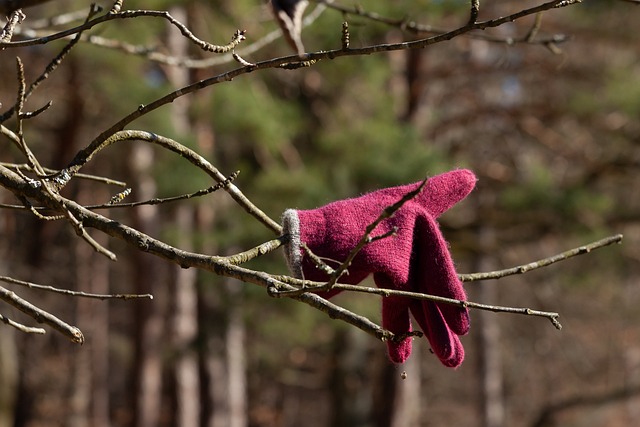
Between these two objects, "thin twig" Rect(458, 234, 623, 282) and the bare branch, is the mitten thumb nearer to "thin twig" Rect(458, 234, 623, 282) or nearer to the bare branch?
"thin twig" Rect(458, 234, 623, 282)

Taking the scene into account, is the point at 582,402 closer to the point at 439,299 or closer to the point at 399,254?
the point at 399,254

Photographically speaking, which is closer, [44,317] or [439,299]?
[439,299]

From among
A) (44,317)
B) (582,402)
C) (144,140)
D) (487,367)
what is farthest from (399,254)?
(487,367)

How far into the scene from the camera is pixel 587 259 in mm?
8547

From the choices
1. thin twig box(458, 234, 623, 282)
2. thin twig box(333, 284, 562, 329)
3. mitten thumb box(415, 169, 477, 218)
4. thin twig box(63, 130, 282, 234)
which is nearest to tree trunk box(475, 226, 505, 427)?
mitten thumb box(415, 169, 477, 218)

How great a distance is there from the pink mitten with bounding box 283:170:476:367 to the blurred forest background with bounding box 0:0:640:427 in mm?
2386

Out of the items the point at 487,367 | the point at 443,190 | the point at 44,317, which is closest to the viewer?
the point at 44,317

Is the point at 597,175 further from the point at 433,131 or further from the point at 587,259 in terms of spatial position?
the point at 433,131

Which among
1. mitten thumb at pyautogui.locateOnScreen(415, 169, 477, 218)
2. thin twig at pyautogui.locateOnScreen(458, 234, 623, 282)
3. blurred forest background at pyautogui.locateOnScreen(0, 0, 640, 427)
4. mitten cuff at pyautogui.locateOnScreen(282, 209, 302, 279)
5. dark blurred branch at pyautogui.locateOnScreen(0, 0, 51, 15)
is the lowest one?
thin twig at pyautogui.locateOnScreen(458, 234, 623, 282)

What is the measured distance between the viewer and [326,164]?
292 inches

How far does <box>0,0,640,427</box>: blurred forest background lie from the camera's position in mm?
6848

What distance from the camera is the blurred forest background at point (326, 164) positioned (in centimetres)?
685

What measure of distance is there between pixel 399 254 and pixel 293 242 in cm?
21

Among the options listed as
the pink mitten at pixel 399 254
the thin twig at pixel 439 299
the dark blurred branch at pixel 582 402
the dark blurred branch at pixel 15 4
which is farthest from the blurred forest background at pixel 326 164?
the thin twig at pixel 439 299
